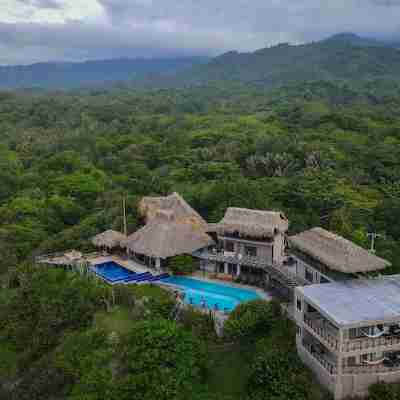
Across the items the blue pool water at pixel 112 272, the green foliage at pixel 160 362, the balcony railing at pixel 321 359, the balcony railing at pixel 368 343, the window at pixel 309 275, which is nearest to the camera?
the balcony railing at pixel 368 343

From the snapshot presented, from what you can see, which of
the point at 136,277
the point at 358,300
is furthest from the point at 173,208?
the point at 358,300

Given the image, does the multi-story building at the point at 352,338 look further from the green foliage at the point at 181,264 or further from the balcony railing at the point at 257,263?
the green foliage at the point at 181,264

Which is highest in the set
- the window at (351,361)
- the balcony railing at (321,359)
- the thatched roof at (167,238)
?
the thatched roof at (167,238)

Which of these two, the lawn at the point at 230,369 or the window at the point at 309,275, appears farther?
the window at the point at 309,275

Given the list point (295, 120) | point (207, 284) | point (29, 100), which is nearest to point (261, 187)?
point (207, 284)

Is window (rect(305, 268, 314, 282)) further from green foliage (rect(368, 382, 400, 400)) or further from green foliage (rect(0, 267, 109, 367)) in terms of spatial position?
green foliage (rect(0, 267, 109, 367))

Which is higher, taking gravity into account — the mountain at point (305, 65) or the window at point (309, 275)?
the mountain at point (305, 65)

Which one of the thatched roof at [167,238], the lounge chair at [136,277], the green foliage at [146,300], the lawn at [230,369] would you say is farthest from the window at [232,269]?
the lawn at [230,369]

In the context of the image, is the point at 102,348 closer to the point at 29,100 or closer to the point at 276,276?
the point at 276,276

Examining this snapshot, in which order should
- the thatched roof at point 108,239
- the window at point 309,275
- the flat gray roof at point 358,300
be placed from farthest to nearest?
the thatched roof at point 108,239 < the window at point 309,275 < the flat gray roof at point 358,300
